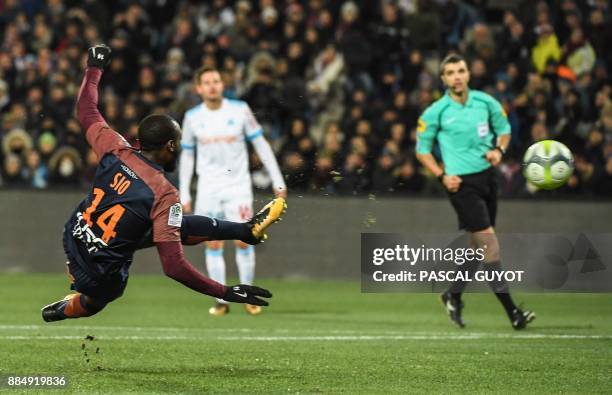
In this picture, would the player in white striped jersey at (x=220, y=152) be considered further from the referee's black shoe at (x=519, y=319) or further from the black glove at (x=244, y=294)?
the black glove at (x=244, y=294)

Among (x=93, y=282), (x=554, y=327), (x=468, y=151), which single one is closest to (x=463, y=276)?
(x=554, y=327)

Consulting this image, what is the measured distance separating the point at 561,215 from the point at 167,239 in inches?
440

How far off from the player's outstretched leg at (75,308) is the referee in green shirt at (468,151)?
4.50 meters

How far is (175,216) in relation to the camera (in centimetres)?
826

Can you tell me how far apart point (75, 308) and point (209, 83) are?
525cm

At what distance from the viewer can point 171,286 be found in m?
17.8

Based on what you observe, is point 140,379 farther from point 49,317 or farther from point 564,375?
point 564,375

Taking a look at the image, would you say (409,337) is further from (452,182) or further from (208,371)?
(208,371)

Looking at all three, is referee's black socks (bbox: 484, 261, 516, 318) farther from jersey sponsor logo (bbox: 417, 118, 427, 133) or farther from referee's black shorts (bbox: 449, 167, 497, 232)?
jersey sponsor logo (bbox: 417, 118, 427, 133)

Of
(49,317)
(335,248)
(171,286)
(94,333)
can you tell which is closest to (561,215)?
(335,248)

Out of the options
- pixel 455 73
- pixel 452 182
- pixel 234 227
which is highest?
pixel 455 73

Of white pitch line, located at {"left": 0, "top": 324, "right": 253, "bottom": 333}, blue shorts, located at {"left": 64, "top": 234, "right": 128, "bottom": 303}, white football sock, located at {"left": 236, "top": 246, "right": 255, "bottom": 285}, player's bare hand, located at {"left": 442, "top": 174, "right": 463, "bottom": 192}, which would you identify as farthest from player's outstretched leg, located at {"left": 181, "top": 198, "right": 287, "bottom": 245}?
white football sock, located at {"left": 236, "top": 246, "right": 255, "bottom": 285}

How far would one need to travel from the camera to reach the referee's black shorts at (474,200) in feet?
41.1

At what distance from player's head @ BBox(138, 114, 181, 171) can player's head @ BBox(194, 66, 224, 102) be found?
5.32m
